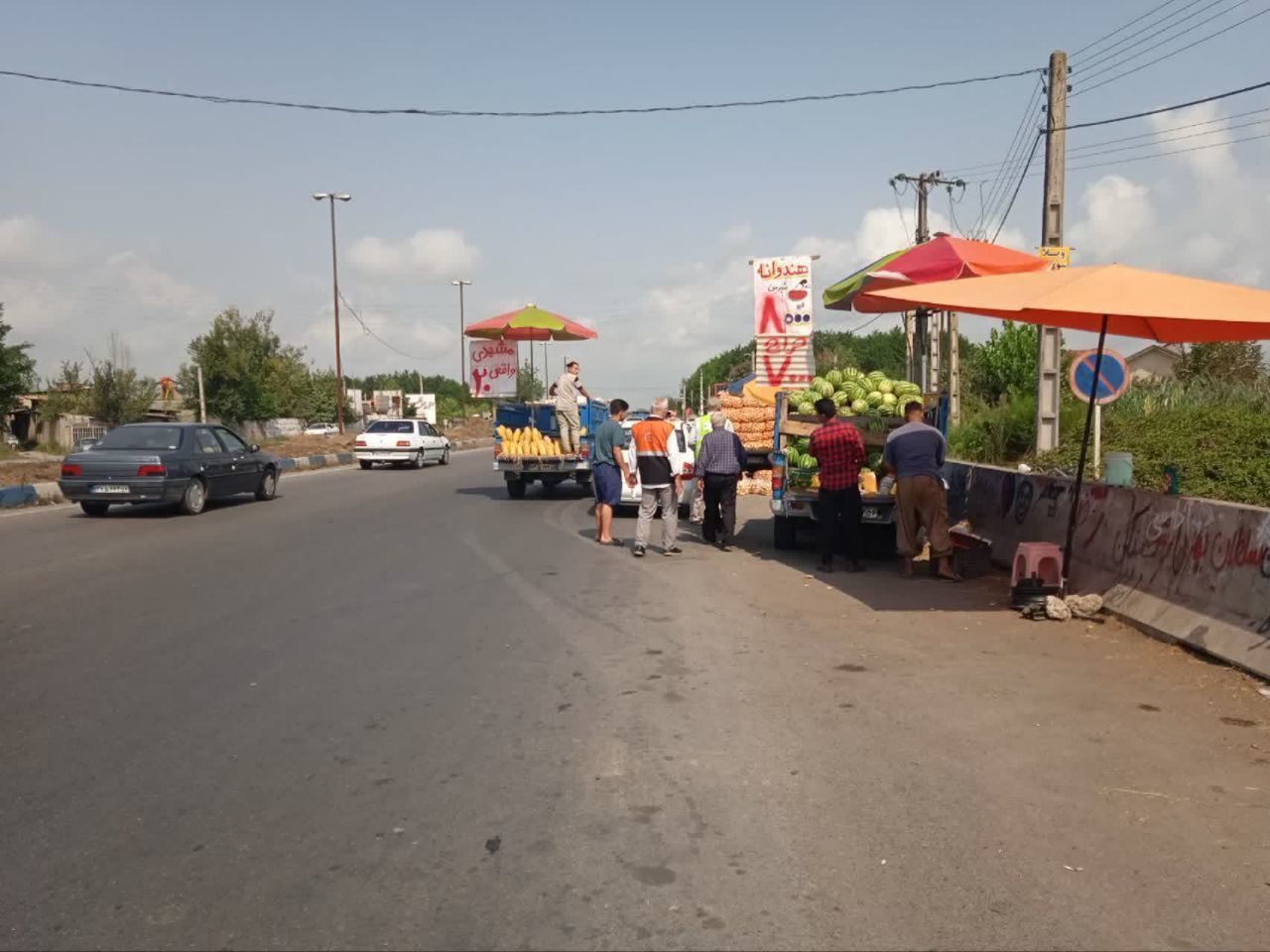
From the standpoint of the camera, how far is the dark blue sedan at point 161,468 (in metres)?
15.5

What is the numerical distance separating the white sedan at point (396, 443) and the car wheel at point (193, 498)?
48.9 ft

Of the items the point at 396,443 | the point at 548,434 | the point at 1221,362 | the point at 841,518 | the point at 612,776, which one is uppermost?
the point at 1221,362

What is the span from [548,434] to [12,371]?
2789 cm

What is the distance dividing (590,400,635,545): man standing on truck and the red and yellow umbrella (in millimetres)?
6744

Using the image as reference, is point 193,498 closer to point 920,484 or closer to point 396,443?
point 920,484

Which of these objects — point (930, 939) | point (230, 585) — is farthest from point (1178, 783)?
point (230, 585)

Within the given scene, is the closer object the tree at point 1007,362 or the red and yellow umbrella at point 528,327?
the red and yellow umbrella at point 528,327

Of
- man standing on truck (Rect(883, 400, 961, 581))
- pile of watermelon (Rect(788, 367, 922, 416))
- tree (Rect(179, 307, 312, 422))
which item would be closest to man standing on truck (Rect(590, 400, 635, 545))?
pile of watermelon (Rect(788, 367, 922, 416))

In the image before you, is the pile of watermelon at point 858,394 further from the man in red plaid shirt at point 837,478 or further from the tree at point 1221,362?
the tree at point 1221,362

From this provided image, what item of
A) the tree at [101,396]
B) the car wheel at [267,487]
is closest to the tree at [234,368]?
the tree at [101,396]

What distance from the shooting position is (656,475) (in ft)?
39.8

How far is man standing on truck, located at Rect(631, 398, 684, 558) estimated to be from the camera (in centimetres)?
1202

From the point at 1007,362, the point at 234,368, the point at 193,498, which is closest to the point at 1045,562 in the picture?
the point at 193,498

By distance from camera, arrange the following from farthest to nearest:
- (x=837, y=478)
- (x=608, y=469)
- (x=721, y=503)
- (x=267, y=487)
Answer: (x=267, y=487) < (x=608, y=469) < (x=721, y=503) < (x=837, y=478)
